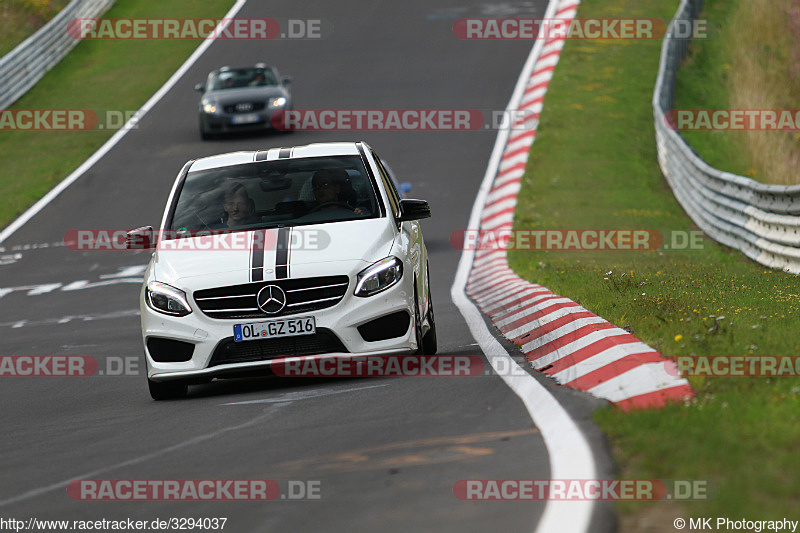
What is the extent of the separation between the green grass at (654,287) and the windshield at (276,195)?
2.26 m

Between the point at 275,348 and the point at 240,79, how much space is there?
64.4 ft

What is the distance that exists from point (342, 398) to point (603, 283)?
5.55 m

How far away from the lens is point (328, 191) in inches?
393

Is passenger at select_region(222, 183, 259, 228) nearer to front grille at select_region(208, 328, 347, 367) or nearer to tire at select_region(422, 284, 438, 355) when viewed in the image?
front grille at select_region(208, 328, 347, 367)

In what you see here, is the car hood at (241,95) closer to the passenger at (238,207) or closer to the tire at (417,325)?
the passenger at (238,207)

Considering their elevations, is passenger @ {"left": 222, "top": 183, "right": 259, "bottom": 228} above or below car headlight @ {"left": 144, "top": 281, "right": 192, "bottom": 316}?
above

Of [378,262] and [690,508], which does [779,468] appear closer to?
[690,508]

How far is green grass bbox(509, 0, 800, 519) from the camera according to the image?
5062mm

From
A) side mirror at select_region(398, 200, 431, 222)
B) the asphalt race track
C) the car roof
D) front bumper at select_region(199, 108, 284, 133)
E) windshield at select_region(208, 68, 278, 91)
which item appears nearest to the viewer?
the asphalt race track

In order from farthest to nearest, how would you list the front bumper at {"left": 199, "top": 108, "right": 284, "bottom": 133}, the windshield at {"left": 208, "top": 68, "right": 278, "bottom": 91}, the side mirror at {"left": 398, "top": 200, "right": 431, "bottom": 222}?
1. the windshield at {"left": 208, "top": 68, "right": 278, "bottom": 91}
2. the front bumper at {"left": 199, "top": 108, "right": 284, "bottom": 133}
3. the side mirror at {"left": 398, "top": 200, "right": 431, "bottom": 222}

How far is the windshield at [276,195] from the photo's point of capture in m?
9.83

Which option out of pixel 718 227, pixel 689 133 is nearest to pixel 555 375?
pixel 718 227

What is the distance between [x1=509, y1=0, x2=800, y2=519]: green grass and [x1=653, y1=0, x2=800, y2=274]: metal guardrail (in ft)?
0.78

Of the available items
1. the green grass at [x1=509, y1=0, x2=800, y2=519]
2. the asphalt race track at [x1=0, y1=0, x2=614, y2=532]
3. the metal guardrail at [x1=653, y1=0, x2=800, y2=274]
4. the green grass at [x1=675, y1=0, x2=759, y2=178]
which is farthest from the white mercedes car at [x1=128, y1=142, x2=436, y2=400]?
the green grass at [x1=675, y1=0, x2=759, y2=178]
